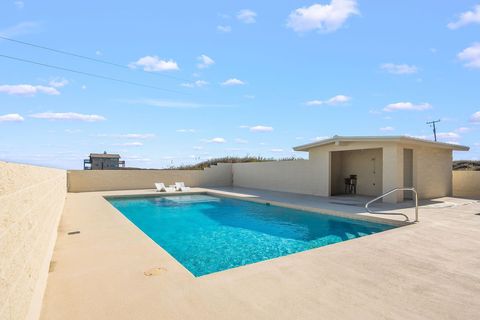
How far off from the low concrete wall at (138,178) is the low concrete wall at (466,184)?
13.0 metres

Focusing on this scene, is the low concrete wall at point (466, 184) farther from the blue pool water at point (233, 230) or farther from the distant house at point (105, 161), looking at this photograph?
the distant house at point (105, 161)

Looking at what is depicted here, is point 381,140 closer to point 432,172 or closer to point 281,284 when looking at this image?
point 432,172

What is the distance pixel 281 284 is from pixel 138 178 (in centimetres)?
1583

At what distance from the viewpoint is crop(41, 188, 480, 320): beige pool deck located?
8.90 ft

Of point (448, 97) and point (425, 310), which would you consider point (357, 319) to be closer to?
point (425, 310)

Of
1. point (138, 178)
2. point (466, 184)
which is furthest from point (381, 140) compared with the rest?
point (138, 178)

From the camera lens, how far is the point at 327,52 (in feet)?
40.6

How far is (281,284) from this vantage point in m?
3.28

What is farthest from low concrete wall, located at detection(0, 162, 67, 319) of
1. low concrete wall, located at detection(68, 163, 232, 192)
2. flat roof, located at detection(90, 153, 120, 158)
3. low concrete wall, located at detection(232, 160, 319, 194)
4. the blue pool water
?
flat roof, located at detection(90, 153, 120, 158)

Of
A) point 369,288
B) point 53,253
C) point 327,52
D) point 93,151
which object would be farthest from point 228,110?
point 93,151

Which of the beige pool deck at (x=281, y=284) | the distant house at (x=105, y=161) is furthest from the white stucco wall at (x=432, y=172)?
the distant house at (x=105, y=161)

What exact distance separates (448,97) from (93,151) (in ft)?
105

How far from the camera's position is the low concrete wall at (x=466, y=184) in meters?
13.8

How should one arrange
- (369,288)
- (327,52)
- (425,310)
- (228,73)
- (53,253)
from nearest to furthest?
(425,310), (369,288), (53,253), (327,52), (228,73)
